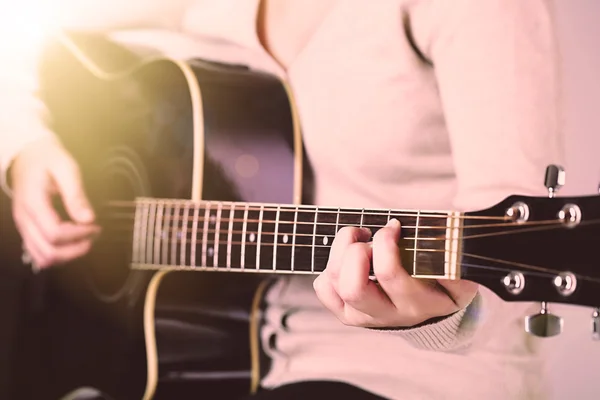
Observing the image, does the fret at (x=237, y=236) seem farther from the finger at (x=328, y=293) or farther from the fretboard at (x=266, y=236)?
the finger at (x=328, y=293)

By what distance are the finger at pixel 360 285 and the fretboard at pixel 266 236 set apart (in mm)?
42

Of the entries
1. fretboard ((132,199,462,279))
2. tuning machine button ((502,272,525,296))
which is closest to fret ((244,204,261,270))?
fretboard ((132,199,462,279))

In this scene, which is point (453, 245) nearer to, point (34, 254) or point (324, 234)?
point (324, 234)

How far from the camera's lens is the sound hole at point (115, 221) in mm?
971

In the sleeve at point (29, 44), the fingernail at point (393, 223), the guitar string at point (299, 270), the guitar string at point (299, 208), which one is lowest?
the guitar string at point (299, 270)

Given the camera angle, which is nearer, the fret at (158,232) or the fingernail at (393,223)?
the fingernail at (393,223)

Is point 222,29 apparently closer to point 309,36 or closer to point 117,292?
point 309,36

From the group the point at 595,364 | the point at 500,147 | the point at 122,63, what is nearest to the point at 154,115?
the point at 122,63

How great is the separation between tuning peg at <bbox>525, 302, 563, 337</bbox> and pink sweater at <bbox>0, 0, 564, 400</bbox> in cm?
6

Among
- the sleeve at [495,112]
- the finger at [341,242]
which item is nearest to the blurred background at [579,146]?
the sleeve at [495,112]

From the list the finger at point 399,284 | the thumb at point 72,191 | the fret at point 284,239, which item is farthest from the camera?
the thumb at point 72,191

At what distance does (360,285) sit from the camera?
0.68 metres

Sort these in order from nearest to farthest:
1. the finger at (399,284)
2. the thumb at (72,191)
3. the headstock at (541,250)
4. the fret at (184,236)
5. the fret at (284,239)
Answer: the headstock at (541,250)
the finger at (399,284)
the fret at (284,239)
the fret at (184,236)
the thumb at (72,191)

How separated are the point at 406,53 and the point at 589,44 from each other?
212 millimetres
